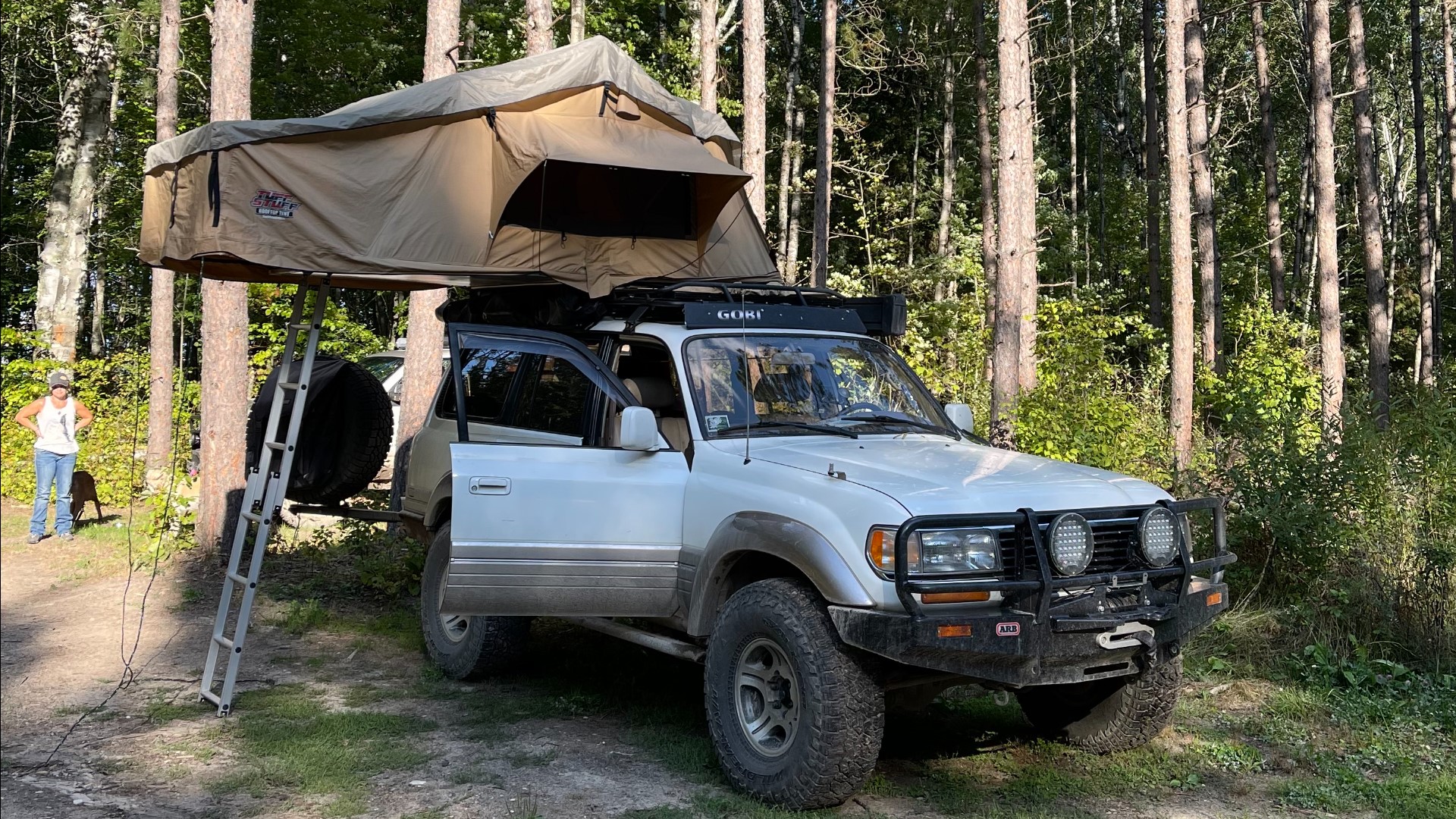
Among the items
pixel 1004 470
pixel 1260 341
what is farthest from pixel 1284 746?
pixel 1260 341

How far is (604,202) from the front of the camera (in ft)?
24.5

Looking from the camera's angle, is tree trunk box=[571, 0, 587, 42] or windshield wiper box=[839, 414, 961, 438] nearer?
windshield wiper box=[839, 414, 961, 438]

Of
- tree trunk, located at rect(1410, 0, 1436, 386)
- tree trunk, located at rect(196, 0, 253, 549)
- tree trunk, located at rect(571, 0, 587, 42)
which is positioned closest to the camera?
tree trunk, located at rect(196, 0, 253, 549)

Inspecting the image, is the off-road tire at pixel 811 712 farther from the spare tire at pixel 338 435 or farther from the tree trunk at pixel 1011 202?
the tree trunk at pixel 1011 202

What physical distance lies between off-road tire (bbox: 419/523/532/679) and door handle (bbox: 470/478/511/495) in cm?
115

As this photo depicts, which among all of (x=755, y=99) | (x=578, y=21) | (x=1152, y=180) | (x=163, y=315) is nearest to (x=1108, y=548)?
(x=755, y=99)

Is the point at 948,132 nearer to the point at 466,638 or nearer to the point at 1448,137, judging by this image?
the point at 1448,137

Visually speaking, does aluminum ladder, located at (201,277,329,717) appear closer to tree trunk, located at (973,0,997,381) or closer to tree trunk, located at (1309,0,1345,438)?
tree trunk, located at (1309,0,1345,438)

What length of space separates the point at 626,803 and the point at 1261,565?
17.4 ft

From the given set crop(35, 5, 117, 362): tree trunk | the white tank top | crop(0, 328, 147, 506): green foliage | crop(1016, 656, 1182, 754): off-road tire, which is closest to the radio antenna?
crop(1016, 656, 1182, 754): off-road tire

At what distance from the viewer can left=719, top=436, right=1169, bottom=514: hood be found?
489cm

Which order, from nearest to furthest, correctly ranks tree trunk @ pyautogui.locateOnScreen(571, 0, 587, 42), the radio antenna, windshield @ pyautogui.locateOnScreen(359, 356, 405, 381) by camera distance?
the radio antenna, windshield @ pyautogui.locateOnScreen(359, 356, 405, 381), tree trunk @ pyautogui.locateOnScreen(571, 0, 587, 42)

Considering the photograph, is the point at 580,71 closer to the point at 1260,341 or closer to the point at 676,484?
the point at 676,484

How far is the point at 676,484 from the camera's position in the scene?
5887mm
